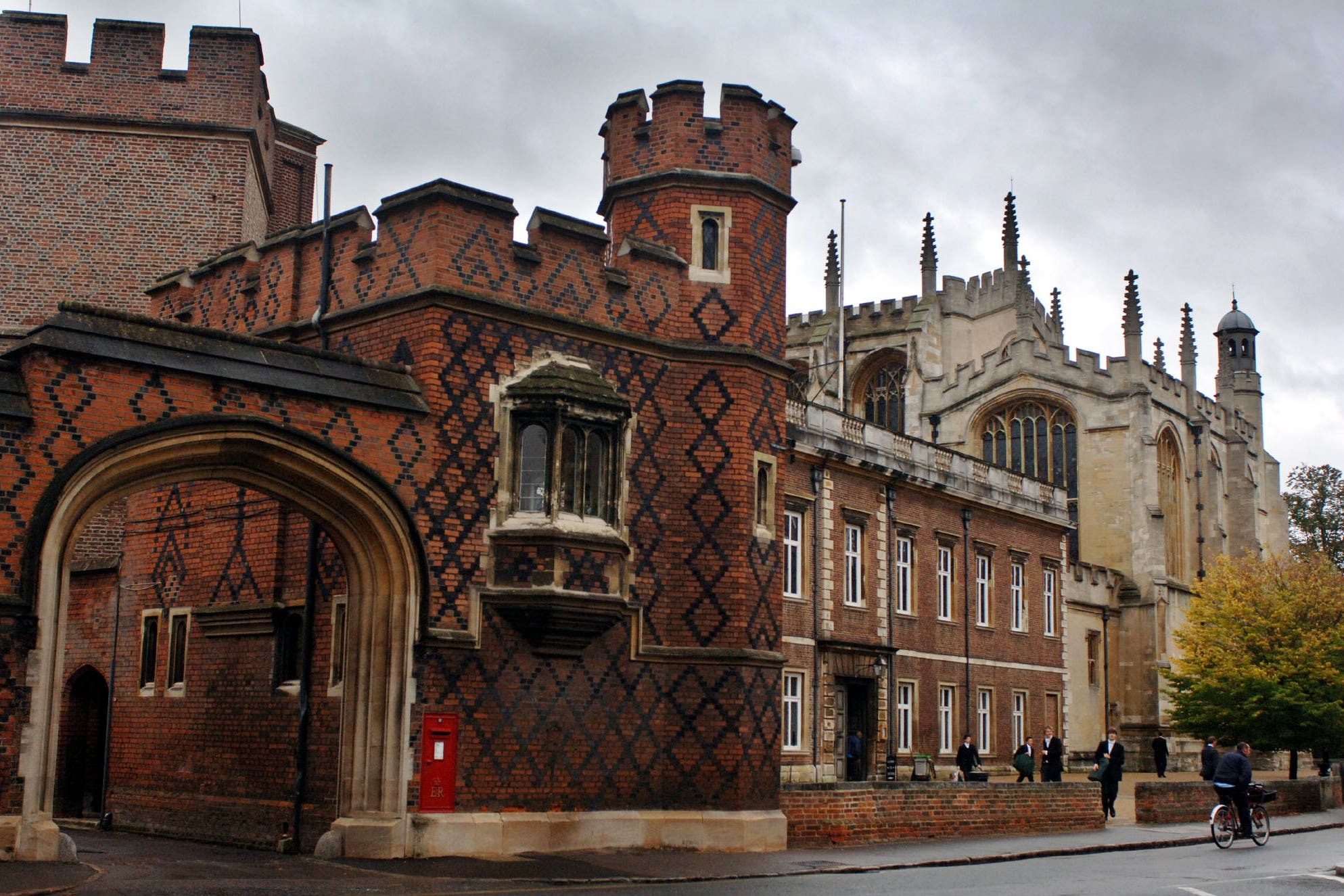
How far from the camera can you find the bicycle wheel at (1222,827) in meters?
20.3

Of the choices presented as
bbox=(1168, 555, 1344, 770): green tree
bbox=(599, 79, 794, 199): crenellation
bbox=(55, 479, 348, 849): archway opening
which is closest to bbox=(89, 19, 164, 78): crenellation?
bbox=(55, 479, 348, 849): archway opening

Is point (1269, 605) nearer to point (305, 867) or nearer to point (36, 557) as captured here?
point (305, 867)

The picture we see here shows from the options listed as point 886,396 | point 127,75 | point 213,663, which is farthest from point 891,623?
point 886,396

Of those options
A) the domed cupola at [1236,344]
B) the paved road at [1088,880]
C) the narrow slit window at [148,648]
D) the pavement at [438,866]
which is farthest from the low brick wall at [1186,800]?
the domed cupola at [1236,344]

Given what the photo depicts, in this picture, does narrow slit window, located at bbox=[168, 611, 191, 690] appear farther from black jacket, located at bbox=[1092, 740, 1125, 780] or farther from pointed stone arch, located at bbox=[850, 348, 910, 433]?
pointed stone arch, located at bbox=[850, 348, 910, 433]

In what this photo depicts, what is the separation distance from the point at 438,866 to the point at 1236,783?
35.7 ft

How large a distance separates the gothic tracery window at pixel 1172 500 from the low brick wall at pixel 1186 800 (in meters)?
22.7

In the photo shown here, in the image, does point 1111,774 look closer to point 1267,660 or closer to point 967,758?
point 967,758

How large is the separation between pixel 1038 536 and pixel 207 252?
68.2ft

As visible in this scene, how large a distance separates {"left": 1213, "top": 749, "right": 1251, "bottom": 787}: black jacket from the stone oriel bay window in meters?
8.36

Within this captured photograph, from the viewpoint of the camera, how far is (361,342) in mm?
18625

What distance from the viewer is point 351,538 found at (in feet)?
56.7

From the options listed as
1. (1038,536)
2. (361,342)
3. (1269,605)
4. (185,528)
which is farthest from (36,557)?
(1269,605)

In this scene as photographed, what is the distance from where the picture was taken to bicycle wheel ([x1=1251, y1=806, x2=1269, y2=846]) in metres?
21.1
